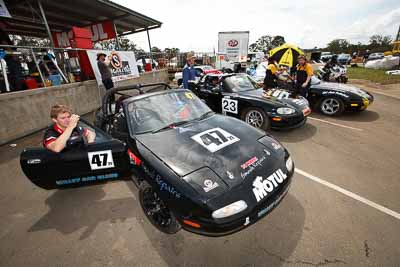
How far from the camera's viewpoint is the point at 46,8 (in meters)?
7.77

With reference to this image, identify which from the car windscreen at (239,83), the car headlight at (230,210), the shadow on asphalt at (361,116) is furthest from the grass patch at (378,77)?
the car headlight at (230,210)

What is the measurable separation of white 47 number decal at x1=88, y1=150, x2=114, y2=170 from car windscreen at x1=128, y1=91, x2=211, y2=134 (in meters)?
0.39

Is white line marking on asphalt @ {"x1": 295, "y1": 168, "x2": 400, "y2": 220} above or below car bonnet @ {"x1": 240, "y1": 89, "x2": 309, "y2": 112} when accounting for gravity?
below

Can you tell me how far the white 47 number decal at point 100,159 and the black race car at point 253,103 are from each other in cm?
311

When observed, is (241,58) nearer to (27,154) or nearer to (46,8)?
(46,8)

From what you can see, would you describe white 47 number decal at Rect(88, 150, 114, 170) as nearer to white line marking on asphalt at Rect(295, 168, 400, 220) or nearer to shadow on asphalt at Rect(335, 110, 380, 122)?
white line marking on asphalt at Rect(295, 168, 400, 220)

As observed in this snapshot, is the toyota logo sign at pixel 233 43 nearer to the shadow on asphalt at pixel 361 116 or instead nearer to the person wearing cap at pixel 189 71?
the person wearing cap at pixel 189 71

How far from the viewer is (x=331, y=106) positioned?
5176 millimetres

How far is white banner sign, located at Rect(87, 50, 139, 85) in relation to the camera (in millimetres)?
7032

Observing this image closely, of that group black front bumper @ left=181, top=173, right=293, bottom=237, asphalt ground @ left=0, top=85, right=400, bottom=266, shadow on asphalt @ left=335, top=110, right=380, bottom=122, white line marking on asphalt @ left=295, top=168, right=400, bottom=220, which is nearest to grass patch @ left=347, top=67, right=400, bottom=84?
shadow on asphalt @ left=335, top=110, right=380, bottom=122

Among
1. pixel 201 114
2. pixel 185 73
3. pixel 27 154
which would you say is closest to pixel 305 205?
pixel 201 114

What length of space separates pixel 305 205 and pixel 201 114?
A: 1802 millimetres

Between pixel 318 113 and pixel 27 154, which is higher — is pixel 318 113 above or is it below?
below

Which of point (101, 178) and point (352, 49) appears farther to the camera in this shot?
point (352, 49)
